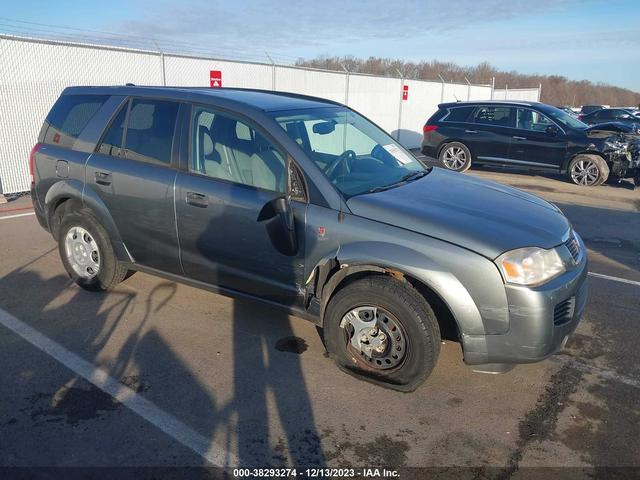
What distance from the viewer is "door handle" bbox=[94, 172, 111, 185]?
4.54m

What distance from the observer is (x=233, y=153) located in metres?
4.00

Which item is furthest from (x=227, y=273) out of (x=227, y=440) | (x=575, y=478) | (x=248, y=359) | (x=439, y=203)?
(x=575, y=478)

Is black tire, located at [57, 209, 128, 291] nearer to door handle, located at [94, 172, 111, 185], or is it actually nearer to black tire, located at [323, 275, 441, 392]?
door handle, located at [94, 172, 111, 185]

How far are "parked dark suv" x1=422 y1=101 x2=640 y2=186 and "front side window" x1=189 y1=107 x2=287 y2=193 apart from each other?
31.7 ft

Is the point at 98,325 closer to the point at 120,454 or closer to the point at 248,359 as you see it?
the point at 248,359

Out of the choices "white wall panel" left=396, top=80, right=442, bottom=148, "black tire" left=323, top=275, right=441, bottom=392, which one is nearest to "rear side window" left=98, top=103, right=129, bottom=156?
"black tire" left=323, top=275, right=441, bottom=392

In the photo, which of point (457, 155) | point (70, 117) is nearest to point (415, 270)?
point (70, 117)

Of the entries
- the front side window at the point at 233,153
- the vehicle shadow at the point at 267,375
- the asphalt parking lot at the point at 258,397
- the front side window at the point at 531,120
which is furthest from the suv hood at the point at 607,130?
the front side window at the point at 233,153

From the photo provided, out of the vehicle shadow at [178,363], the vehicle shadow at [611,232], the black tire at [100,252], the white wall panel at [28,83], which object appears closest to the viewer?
the vehicle shadow at [178,363]

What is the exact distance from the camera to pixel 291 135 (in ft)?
12.6

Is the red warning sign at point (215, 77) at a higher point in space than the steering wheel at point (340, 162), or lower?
higher

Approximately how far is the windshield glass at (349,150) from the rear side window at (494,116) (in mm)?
8536

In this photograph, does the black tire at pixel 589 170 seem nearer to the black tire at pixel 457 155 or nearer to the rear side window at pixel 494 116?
the rear side window at pixel 494 116

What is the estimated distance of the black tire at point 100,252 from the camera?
4750mm
